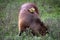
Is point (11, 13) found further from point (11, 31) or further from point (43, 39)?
point (43, 39)

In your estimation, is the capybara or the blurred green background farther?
the capybara

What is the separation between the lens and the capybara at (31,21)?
7.64m

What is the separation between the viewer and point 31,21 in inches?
314

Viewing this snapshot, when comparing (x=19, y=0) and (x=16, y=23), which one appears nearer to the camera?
(x=16, y=23)

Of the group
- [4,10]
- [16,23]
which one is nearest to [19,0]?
[4,10]

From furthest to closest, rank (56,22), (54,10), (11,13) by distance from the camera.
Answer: (54,10)
(11,13)
(56,22)

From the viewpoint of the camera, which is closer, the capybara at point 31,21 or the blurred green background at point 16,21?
the blurred green background at point 16,21

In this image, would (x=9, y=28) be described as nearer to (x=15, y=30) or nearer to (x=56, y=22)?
(x=15, y=30)

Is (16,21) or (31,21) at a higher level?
(31,21)

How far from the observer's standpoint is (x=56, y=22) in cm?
747

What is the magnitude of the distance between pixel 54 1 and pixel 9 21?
417 cm

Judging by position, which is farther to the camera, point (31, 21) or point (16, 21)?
point (16, 21)

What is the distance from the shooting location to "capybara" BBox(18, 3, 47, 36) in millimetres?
7637

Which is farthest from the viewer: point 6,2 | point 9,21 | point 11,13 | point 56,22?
point 6,2
